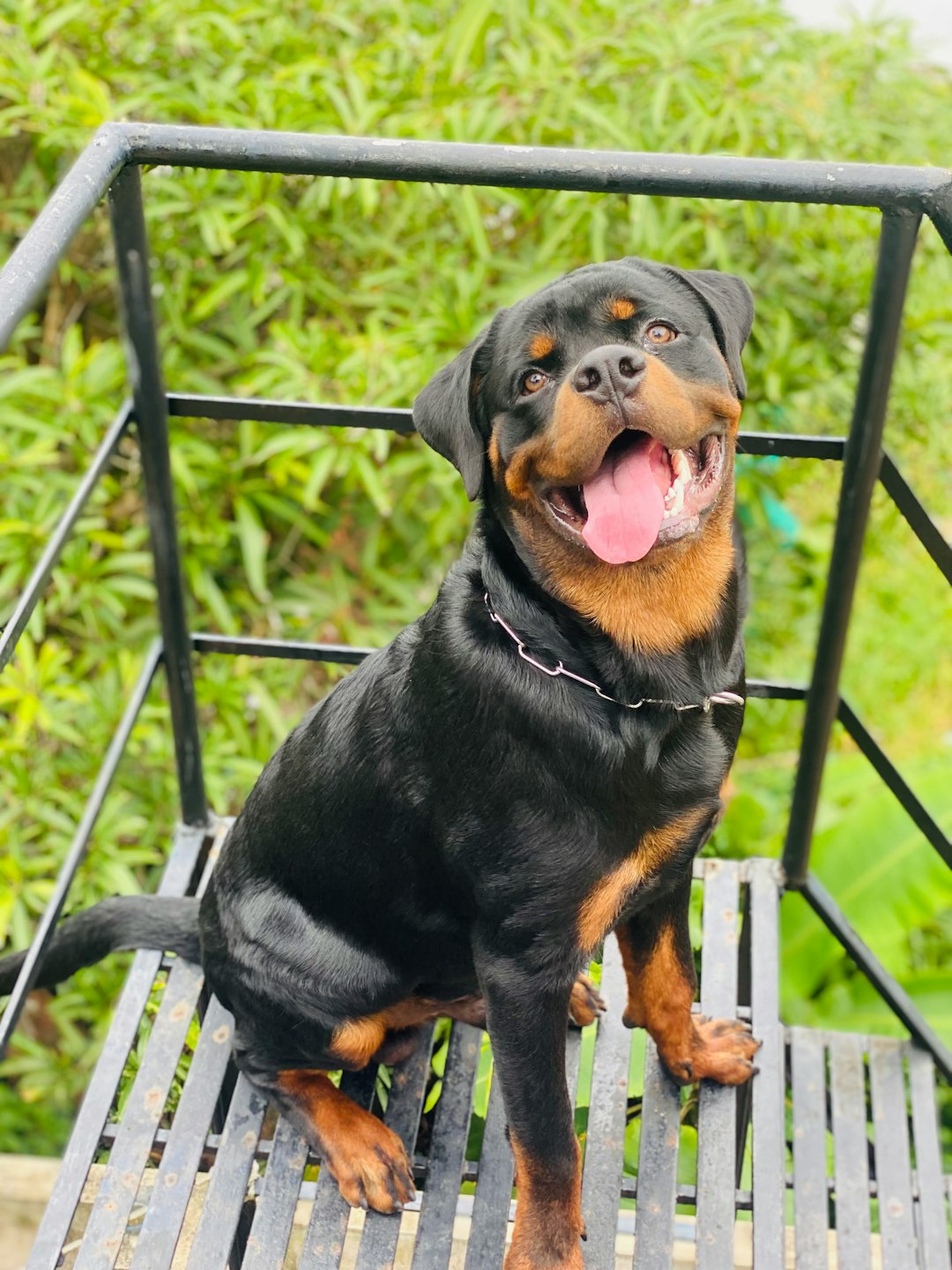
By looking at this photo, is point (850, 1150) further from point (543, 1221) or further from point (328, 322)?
point (328, 322)

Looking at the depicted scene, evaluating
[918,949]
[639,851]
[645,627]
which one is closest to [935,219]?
[645,627]

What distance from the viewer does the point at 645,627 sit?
5.83ft

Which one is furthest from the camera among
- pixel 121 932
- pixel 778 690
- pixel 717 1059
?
pixel 778 690

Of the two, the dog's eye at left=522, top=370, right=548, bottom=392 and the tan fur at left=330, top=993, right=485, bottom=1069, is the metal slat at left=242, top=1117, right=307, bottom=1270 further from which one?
the dog's eye at left=522, top=370, right=548, bottom=392

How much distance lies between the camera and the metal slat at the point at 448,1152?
1956 millimetres

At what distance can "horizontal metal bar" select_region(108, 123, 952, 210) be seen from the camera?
1.61m

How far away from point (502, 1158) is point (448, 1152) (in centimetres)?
9

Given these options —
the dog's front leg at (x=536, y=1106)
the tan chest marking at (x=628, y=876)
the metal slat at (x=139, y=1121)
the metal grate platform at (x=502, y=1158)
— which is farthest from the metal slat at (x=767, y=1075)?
the metal slat at (x=139, y=1121)

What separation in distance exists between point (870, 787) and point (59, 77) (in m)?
3.08

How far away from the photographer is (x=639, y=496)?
5.65 feet

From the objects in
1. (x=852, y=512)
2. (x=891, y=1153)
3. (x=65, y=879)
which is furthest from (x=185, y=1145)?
(x=852, y=512)

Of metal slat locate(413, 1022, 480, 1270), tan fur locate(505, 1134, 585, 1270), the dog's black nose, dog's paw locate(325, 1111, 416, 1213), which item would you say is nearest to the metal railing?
the dog's black nose

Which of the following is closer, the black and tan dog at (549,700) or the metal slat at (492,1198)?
the black and tan dog at (549,700)

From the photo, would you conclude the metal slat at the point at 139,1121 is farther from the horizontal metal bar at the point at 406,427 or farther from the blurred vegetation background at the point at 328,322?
the horizontal metal bar at the point at 406,427
